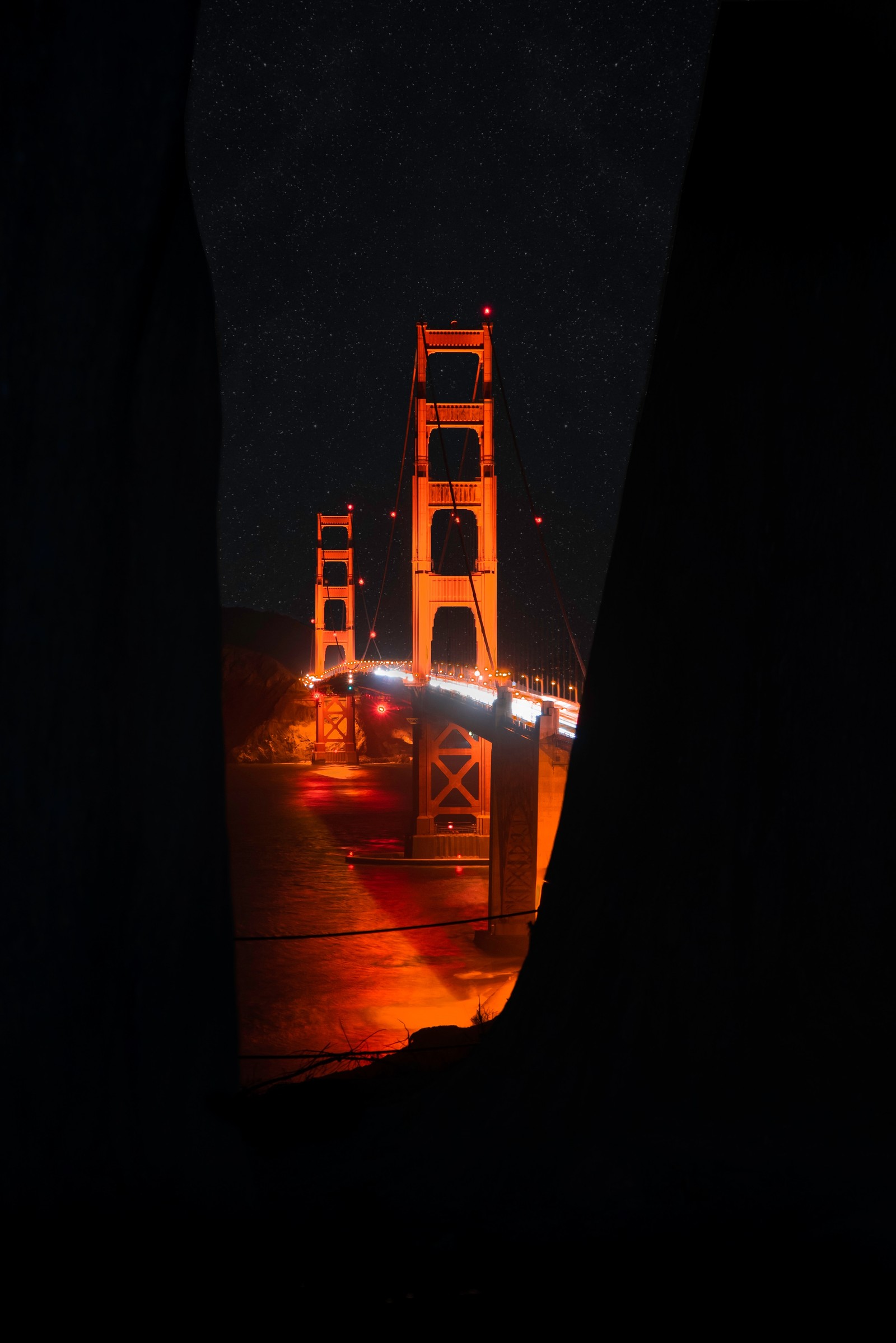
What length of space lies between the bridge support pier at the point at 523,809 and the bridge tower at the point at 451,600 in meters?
8.77

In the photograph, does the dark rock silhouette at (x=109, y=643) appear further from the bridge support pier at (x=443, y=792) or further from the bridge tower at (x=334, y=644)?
the bridge tower at (x=334, y=644)

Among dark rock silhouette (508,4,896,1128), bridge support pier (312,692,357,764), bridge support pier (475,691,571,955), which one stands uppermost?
dark rock silhouette (508,4,896,1128)

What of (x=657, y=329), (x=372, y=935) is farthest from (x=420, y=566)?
Result: (x=657, y=329)

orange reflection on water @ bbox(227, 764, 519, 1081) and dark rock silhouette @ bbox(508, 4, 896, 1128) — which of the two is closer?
dark rock silhouette @ bbox(508, 4, 896, 1128)

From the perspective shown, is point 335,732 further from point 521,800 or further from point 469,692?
point 521,800

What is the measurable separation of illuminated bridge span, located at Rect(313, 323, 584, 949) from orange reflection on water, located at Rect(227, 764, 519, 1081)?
140cm

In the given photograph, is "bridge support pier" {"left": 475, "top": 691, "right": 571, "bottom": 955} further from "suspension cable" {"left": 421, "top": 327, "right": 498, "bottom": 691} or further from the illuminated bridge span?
"suspension cable" {"left": 421, "top": 327, "right": 498, "bottom": 691}

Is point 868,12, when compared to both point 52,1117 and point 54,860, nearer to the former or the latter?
point 54,860

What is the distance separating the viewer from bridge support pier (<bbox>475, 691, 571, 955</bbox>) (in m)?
16.5

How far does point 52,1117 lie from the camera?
8.69 feet

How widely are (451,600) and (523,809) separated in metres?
17.7

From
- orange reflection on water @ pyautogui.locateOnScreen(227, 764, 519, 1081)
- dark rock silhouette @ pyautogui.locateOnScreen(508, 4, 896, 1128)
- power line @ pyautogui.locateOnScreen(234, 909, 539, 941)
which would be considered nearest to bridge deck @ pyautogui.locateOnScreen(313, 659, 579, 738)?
power line @ pyautogui.locateOnScreen(234, 909, 539, 941)

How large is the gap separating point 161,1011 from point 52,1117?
1.49 feet

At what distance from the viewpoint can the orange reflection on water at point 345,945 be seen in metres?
14.5
